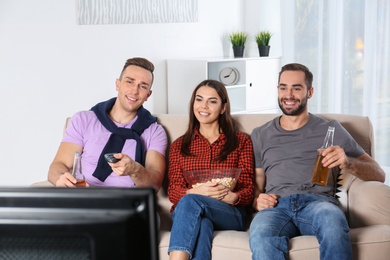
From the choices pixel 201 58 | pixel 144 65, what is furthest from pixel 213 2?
pixel 144 65

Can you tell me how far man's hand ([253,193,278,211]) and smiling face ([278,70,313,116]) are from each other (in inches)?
15.2

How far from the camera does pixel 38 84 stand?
14.5ft

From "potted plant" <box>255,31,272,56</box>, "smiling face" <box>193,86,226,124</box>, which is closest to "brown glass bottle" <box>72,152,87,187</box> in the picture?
"smiling face" <box>193,86,226,124</box>

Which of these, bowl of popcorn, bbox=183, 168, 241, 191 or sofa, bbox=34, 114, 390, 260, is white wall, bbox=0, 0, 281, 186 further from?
bowl of popcorn, bbox=183, 168, 241, 191

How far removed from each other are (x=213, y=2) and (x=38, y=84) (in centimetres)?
196

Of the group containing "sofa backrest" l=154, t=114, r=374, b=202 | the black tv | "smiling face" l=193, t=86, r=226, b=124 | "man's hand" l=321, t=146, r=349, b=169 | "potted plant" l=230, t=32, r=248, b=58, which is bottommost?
"man's hand" l=321, t=146, r=349, b=169

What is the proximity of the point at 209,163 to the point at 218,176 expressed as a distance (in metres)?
0.11

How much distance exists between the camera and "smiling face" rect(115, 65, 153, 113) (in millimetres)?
2939

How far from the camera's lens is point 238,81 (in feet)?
18.5

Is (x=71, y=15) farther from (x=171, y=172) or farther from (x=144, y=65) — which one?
(x=171, y=172)

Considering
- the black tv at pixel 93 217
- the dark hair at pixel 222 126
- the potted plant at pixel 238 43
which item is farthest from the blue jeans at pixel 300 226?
the potted plant at pixel 238 43

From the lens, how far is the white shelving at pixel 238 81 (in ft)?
17.4

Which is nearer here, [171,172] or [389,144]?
[171,172]

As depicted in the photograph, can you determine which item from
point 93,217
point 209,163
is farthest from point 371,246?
point 93,217
